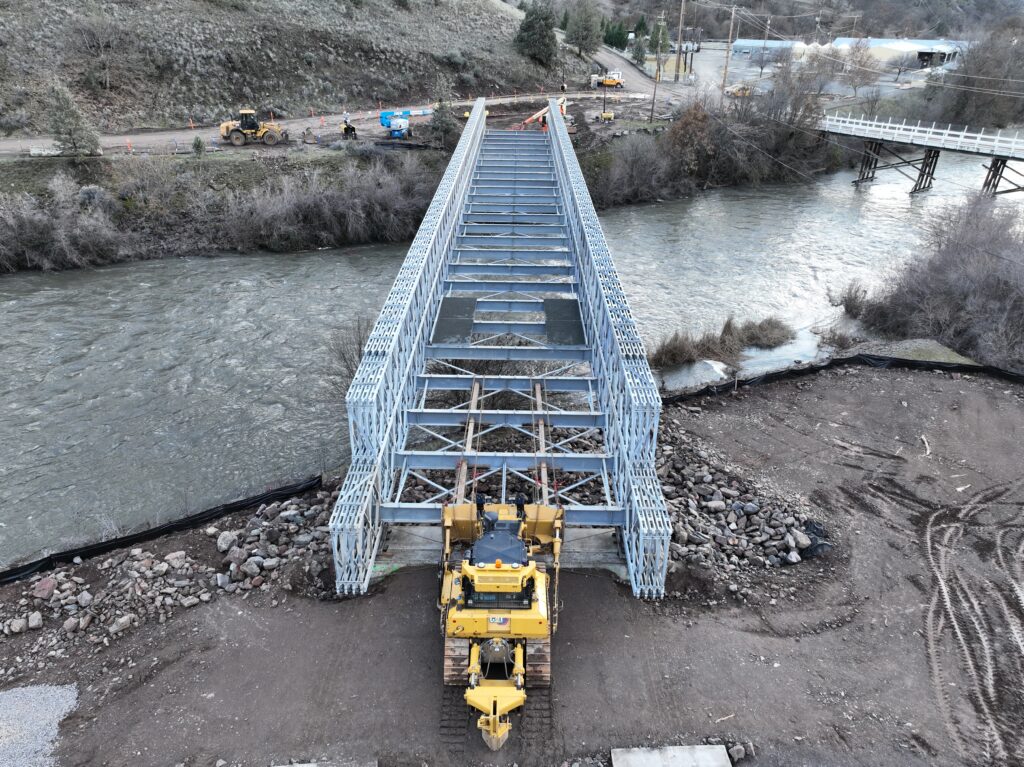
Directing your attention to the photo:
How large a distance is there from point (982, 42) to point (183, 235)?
72.4m

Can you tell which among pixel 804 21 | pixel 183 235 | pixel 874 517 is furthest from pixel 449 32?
pixel 804 21

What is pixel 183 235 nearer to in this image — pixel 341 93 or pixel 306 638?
→ pixel 341 93

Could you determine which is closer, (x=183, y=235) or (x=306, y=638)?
(x=306, y=638)

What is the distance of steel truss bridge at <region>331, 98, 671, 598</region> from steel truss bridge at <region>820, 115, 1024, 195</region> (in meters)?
30.4

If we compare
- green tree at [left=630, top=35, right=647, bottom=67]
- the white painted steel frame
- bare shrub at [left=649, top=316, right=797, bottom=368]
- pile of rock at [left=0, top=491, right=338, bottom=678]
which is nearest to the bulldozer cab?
bare shrub at [left=649, top=316, right=797, bottom=368]

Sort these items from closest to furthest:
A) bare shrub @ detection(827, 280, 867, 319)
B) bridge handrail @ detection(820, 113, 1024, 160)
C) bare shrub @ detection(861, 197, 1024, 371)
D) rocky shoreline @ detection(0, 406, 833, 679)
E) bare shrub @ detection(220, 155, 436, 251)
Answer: rocky shoreline @ detection(0, 406, 833, 679)
bare shrub @ detection(861, 197, 1024, 371)
bare shrub @ detection(827, 280, 867, 319)
bare shrub @ detection(220, 155, 436, 251)
bridge handrail @ detection(820, 113, 1024, 160)

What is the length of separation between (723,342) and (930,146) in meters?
29.5

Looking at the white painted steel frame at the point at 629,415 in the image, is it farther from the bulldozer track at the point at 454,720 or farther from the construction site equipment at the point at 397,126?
the construction site equipment at the point at 397,126

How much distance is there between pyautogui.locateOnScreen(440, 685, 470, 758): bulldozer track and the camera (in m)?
8.69

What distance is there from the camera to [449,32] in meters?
59.8

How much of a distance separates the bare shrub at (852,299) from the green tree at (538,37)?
138 feet

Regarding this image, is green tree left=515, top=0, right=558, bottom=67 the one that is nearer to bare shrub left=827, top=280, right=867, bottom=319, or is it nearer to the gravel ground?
bare shrub left=827, top=280, right=867, bottom=319

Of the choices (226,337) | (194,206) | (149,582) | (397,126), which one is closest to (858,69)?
(397,126)

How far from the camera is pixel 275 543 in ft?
40.2
